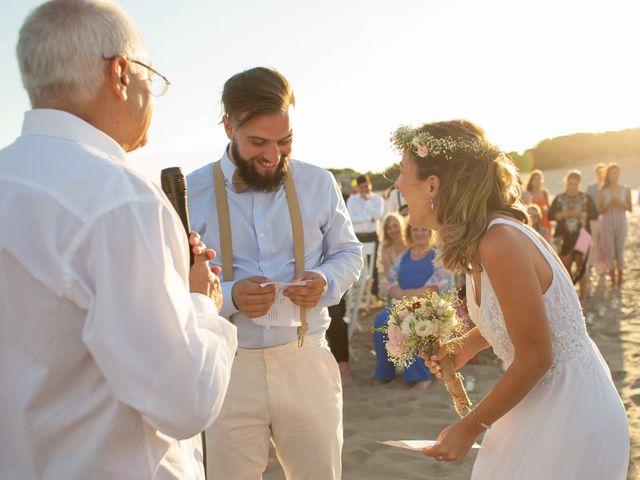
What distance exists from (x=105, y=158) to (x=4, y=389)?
1.90 feet

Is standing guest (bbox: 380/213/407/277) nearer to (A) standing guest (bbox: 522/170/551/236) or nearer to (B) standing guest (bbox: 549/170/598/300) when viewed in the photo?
(B) standing guest (bbox: 549/170/598/300)

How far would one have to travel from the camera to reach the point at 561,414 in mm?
2434

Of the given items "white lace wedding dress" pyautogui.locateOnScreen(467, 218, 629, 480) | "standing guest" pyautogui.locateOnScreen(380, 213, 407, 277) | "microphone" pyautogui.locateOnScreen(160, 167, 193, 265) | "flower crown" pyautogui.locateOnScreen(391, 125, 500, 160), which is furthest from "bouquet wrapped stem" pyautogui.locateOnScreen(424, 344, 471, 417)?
"standing guest" pyautogui.locateOnScreen(380, 213, 407, 277)

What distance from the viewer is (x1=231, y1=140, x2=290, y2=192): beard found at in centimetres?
308

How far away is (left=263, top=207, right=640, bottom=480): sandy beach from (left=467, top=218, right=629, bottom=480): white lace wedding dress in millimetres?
2544

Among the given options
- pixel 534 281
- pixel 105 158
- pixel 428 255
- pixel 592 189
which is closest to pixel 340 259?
pixel 534 281

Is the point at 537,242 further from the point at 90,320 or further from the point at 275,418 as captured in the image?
the point at 90,320

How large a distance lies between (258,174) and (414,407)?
404 centimetres

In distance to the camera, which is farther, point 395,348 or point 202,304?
point 395,348

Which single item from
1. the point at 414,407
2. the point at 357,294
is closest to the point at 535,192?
the point at 357,294

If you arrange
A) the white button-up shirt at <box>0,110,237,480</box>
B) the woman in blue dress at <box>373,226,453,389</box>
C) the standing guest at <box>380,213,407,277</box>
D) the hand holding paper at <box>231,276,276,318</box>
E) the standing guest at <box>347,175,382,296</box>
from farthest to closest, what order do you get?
the standing guest at <box>347,175,382,296</box> < the standing guest at <box>380,213,407,277</box> < the woman in blue dress at <box>373,226,453,389</box> < the hand holding paper at <box>231,276,276,318</box> < the white button-up shirt at <box>0,110,237,480</box>

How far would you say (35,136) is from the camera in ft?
5.24

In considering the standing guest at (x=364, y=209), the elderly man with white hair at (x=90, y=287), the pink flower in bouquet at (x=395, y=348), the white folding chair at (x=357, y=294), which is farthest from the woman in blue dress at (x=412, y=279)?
the elderly man with white hair at (x=90, y=287)

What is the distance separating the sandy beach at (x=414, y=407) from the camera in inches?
199
